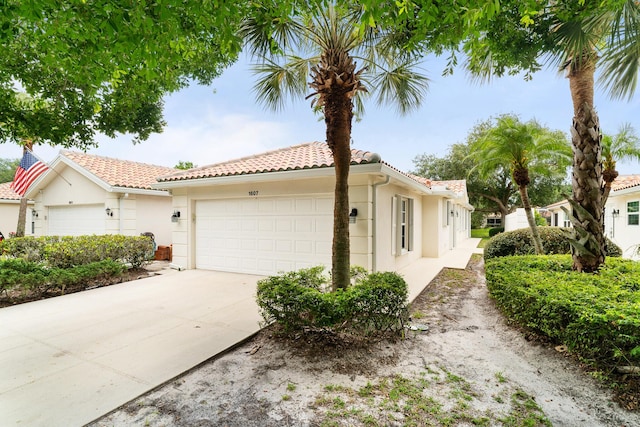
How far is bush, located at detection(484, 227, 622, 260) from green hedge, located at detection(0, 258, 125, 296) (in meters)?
12.1

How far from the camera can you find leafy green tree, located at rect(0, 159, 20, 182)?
36.7 meters

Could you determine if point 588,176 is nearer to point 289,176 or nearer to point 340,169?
point 340,169

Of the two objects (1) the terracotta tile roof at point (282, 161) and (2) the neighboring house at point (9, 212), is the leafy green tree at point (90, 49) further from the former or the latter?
(2) the neighboring house at point (9, 212)

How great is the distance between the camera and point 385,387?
3279 mm

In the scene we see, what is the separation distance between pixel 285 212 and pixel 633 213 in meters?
14.8

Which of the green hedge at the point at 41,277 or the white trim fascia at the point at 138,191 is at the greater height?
the white trim fascia at the point at 138,191

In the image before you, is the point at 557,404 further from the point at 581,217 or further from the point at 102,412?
the point at 102,412

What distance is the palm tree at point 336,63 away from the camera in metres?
4.70

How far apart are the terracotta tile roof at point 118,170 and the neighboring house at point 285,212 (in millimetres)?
3404

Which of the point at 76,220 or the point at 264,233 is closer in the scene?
the point at 264,233

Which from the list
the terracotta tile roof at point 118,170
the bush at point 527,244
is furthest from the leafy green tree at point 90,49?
the bush at point 527,244

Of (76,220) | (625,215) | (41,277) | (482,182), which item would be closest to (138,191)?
(76,220)

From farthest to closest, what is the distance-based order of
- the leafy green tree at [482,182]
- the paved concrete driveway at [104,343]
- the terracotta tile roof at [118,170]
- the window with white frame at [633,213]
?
the leafy green tree at [482,182] → the window with white frame at [633,213] → the terracotta tile roof at [118,170] → the paved concrete driveway at [104,343]

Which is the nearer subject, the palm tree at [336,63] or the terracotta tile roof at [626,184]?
the palm tree at [336,63]
